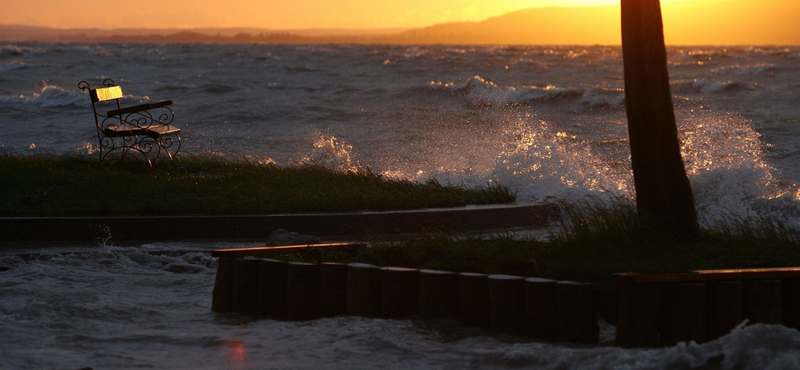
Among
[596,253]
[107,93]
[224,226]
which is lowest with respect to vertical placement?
[224,226]

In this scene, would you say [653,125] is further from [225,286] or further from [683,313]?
[225,286]

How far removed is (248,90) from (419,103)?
32.8 feet

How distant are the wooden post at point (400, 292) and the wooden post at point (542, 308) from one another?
3.03 feet

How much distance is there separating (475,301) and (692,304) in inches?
58.6

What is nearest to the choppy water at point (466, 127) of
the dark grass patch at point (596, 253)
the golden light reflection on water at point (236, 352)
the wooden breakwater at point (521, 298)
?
the dark grass patch at point (596, 253)

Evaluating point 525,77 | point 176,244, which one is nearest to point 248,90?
point 525,77

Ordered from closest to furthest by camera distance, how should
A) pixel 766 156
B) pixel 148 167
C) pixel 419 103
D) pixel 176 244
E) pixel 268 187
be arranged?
pixel 176 244 → pixel 268 187 → pixel 148 167 → pixel 766 156 → pixel 419 103

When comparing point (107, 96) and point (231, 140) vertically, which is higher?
point (107, 96)

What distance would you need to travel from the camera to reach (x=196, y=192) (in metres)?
11.8

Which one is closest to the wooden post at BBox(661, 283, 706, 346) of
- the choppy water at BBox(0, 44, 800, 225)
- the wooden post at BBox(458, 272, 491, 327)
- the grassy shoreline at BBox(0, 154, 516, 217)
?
the wooden post at BBox(458, 272, 491, 327)

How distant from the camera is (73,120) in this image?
1259 inches

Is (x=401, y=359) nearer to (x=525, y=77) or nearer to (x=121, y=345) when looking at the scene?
(x=121, y=345)

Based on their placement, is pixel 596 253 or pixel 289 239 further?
pixel 289 239

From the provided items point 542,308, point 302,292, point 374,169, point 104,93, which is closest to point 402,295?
point 302,292
